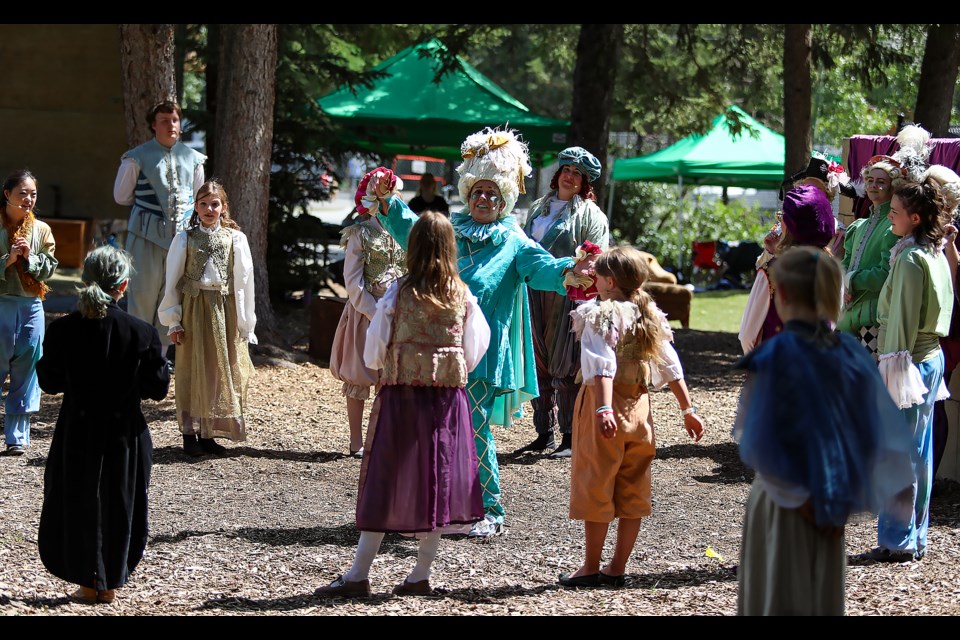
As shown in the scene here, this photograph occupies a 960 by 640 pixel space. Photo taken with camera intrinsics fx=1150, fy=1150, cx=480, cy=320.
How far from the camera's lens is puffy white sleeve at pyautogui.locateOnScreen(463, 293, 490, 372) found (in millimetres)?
4848

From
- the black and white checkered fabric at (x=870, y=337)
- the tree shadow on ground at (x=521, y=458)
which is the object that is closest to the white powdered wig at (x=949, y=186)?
the black and white checkered fabric at (x=870, y=337)

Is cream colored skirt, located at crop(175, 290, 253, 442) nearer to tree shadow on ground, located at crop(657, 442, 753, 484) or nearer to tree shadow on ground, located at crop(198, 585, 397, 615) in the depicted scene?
tree shadow on ground, located at crop(198, 585, 397, 615)

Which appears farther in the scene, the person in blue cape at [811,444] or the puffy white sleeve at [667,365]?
the puffy white sleeve at [667,365]

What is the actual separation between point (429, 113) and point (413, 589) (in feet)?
34.5

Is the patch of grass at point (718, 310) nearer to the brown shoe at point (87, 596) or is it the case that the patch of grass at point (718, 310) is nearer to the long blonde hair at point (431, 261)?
the long blonde hair at point (431, 261)

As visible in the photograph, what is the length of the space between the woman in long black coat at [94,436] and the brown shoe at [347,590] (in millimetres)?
807

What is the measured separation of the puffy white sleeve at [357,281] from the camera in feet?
23.1

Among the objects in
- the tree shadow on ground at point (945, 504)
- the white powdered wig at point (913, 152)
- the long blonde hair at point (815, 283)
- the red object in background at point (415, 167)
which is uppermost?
the red object in background at point (415, 167)

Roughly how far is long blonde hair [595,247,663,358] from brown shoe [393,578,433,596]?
1.34 meters

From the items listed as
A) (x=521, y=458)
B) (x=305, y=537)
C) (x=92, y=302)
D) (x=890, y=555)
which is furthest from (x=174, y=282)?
(x=890, y=555)

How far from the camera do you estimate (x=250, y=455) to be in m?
7.50

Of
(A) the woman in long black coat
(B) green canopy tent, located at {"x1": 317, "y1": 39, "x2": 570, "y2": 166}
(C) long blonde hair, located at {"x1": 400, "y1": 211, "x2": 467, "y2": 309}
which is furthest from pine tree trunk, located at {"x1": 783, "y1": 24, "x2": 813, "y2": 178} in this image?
(A) the woman in long black coat

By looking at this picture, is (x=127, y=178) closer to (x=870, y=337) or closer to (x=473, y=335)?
(x=473, y=335)
